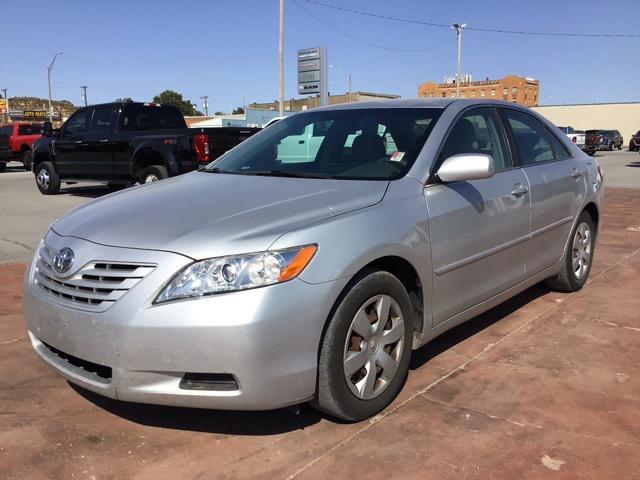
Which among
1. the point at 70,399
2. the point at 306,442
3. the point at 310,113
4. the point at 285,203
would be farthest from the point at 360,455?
the point at 310,113

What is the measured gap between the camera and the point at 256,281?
254 centimetres

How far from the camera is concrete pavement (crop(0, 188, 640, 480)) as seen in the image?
2.66 m

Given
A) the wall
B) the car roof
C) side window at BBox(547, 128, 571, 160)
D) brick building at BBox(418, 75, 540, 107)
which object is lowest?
side window at BBox(547, 128, 571, 160)

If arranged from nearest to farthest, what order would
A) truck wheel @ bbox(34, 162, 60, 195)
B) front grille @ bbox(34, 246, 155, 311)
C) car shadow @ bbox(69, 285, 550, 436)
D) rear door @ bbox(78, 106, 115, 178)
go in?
front grille @ bbox(34, 246, 155, 311)
car shadow @ bbox(69, 285, 550, 436)
rear door @ bbox(78, 106, 115, 178)
truck wheel @ bbox(34, 162, 60, 195)

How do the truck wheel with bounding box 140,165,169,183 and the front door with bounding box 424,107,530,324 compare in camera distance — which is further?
the truck wheel with bounding box 140,165,169,183

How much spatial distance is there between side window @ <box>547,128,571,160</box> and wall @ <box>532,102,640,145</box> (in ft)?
197

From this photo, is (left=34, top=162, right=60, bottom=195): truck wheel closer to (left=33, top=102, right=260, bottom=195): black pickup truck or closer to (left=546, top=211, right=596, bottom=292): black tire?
(left=33, top=102, right=260, bottom=195): black pickup truck

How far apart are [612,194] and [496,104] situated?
10.5 meters

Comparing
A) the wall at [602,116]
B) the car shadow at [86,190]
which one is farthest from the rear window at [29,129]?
the wall at [602,116]

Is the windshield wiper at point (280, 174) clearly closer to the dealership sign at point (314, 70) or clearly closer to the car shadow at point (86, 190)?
the car shadow at point (86, 190)

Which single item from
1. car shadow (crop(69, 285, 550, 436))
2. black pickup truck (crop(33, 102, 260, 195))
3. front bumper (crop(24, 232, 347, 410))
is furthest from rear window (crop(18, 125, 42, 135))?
front bumper (crop(24, 232, 347, 410))

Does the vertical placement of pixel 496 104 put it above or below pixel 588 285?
above

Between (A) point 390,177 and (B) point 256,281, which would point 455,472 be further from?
(A) point 390,177

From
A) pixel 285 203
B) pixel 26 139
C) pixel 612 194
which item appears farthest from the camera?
pixel 26 139
